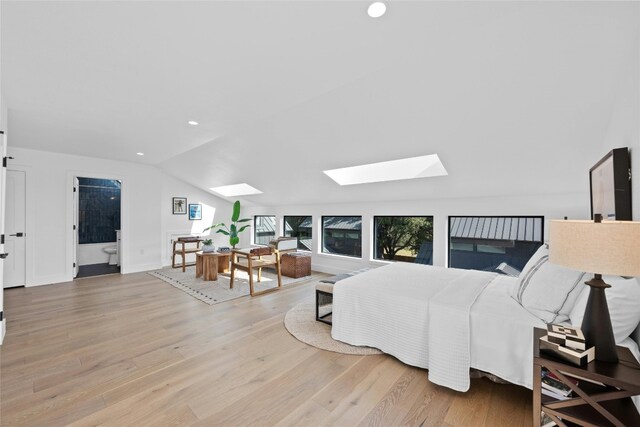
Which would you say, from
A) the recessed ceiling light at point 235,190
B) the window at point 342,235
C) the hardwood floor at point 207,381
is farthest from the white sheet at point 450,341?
the recessed ceiling light at point 235,190

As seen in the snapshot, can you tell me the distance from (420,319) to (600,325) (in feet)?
3.68

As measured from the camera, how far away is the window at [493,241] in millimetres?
3789

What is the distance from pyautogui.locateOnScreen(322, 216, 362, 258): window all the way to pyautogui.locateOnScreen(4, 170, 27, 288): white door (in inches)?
207

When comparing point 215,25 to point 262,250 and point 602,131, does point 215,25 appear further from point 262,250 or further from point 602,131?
point 262,250

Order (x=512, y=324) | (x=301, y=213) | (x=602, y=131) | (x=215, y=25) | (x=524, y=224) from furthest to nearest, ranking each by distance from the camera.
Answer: (x=301, y=213) → (x=524, y=224) → (x=602, y=131) → (x=512, y=324) → (x=215, y=25)

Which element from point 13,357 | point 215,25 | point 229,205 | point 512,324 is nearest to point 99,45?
point 215,25

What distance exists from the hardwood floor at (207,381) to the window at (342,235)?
2664mm

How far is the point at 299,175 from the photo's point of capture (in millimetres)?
4781

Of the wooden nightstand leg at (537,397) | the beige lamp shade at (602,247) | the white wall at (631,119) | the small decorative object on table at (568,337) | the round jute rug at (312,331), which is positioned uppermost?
the white wall at (631,119)

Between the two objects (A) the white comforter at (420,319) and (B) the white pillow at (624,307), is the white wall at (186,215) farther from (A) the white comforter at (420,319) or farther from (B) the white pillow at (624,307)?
(B) the white pillow at (624,307)

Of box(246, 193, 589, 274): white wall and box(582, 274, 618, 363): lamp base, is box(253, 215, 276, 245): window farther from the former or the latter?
box(582, 274, 618, 363): lamp base

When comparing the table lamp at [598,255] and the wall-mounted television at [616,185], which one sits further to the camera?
the wall-mounted television at [616,185]

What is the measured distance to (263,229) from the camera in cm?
770

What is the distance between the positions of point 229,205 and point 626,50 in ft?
25.1
